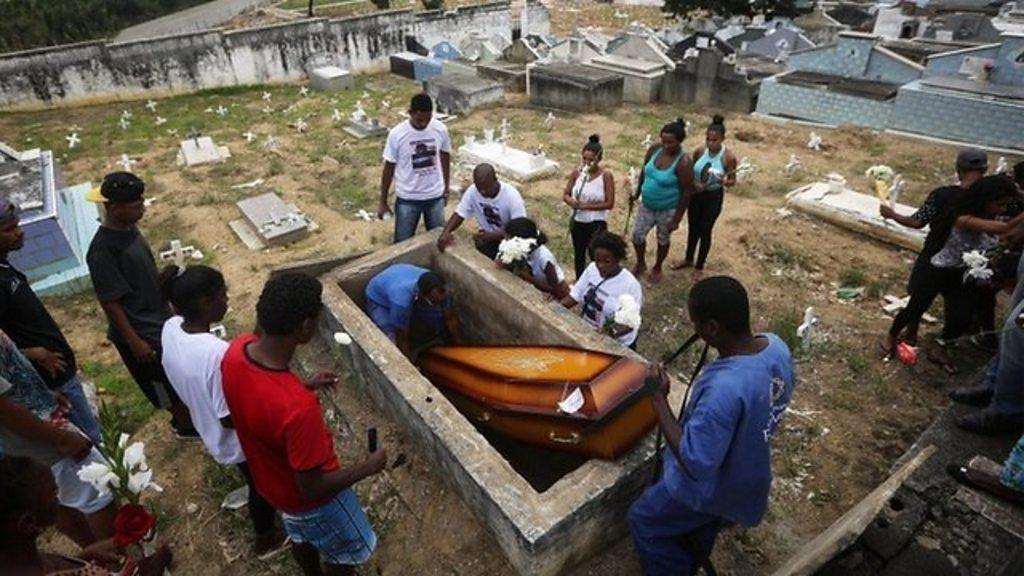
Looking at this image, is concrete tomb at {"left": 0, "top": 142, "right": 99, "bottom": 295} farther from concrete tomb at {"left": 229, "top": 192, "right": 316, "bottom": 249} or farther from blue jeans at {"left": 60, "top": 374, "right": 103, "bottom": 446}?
blue jeans at {"left": 60, "top": 374, "right": 103, "bottom": 446}

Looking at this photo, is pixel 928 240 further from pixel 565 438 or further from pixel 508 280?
pixel 565 438

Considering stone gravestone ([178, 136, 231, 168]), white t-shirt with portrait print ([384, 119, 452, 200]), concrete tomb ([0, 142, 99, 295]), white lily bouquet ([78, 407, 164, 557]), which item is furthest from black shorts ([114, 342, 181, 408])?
stone gravestone ([178, 136, 231, 168])

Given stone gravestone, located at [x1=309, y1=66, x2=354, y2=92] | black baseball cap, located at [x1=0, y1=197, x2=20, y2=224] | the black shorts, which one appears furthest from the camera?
stone gravestone, located at [x1=309, y1=66, x2=354, y2=92]

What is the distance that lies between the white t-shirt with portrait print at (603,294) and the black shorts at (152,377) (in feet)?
8.96

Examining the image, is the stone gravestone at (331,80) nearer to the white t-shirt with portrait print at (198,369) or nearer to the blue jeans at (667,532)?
the white t-shirt with portrait print at (198,369)

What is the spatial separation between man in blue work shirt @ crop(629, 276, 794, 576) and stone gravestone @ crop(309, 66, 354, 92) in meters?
14.1

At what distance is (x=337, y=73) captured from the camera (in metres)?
14.5

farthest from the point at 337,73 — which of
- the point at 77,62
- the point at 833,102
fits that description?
the point at 833,102

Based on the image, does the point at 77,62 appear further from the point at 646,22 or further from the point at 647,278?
the point at 646,22

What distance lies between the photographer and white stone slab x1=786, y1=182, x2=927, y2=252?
668 cm

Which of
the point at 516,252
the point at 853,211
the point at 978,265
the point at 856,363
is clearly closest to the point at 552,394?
the point at 516,252

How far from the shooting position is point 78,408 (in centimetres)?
315

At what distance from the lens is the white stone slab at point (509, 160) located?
8.88m

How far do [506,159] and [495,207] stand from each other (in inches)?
188
